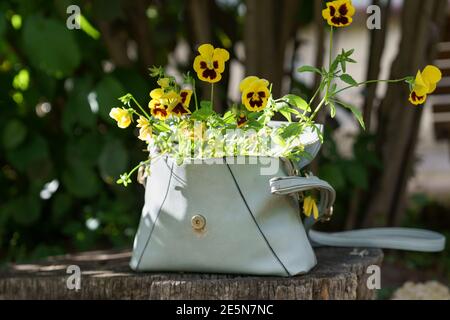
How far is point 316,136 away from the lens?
176 cm

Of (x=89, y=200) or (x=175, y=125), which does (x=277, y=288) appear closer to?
(x=175, y=125)

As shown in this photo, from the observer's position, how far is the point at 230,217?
1656 millimetres

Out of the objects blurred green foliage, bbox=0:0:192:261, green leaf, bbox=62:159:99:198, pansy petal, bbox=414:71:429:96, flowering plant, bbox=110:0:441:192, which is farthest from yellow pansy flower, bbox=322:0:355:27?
green leaf, bbox=62:159:99:198

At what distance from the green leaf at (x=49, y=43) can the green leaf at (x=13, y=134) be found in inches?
16.4

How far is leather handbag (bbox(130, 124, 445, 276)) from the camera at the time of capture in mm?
1657

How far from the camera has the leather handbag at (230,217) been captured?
5.44 feet

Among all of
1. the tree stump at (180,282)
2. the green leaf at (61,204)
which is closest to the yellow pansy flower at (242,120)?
the tree stump at (180,282)

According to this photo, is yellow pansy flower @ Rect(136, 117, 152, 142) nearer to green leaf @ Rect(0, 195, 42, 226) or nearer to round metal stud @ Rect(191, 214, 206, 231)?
round metal stud @ Rect(191, 214, 206, 231)

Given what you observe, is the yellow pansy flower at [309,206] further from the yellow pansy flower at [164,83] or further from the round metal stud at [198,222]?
the yellow pansy flower at [164,83]

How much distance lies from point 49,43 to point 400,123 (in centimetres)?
133

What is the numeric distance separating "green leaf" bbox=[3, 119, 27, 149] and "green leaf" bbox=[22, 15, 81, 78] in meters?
0.42

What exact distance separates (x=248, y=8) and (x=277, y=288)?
135 cm

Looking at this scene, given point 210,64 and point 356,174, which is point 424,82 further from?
point 356,174

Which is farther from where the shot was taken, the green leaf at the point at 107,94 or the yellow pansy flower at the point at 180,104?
the green leaf at the point at 107,94
